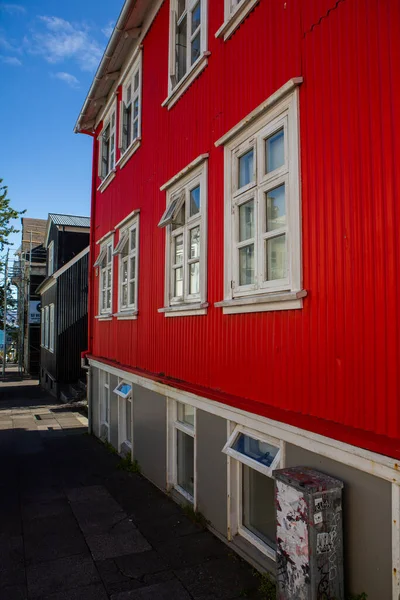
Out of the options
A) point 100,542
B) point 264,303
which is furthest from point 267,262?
point 100,542

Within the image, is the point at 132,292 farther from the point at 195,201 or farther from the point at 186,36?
the point at 186,36

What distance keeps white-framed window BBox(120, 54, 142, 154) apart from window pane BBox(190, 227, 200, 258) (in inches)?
135

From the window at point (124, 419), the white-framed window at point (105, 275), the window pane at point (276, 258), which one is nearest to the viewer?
the window pane at point (276, 258)

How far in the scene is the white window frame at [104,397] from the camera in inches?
433

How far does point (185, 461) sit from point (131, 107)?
732 centimetres

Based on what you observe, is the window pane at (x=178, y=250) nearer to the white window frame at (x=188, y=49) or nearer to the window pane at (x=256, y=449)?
the white window frame at (x=188, y=49)

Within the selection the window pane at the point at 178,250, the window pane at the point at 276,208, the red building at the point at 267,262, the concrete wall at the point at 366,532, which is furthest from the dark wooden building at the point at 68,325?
the concrete wall at the point at 366,532

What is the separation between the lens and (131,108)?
996 centimetres

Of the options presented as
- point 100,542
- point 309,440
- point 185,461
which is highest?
point 309,440

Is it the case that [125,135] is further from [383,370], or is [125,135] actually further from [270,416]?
[383,370]

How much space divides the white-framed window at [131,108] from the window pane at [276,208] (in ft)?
17.0

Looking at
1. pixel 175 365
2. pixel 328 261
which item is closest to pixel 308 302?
pixel 328 261

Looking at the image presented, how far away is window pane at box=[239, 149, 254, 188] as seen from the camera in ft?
16.6

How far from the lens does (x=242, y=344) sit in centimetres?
500
